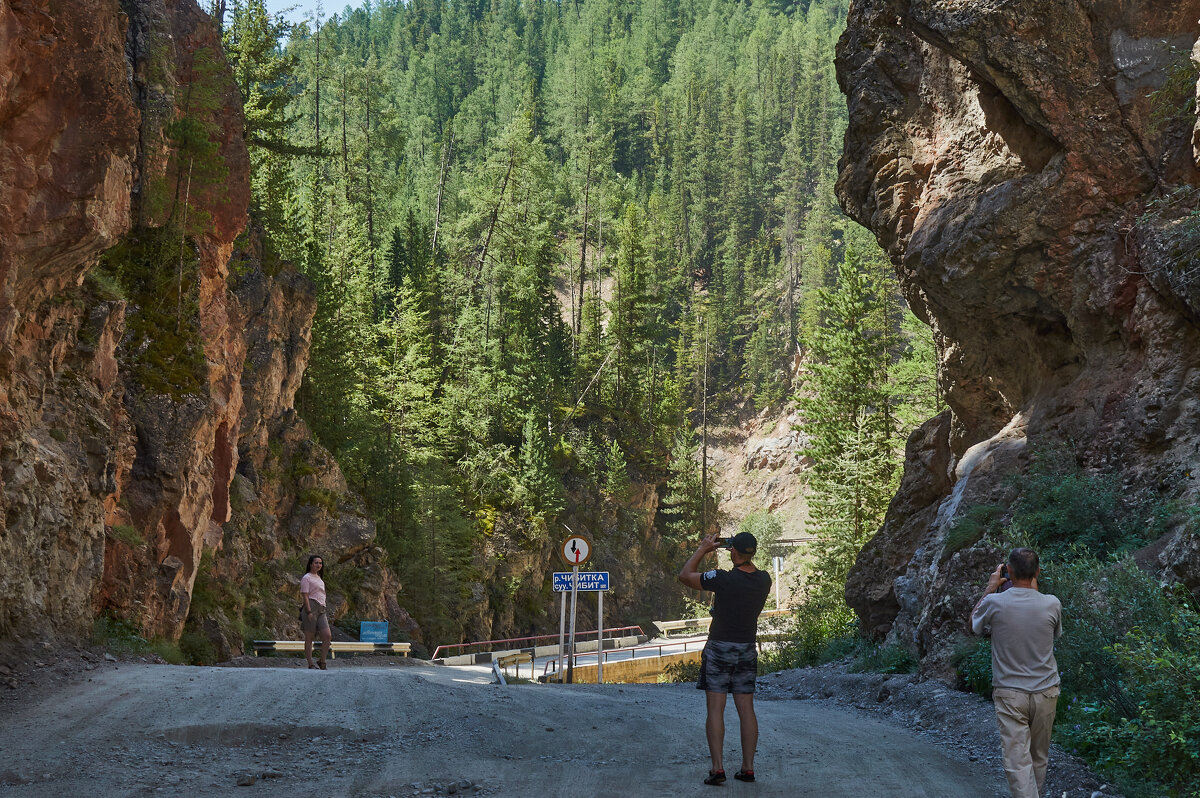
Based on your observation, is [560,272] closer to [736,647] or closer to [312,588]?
[312,588]

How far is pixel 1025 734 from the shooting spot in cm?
582

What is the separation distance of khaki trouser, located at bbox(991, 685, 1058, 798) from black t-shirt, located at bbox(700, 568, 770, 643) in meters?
1.71

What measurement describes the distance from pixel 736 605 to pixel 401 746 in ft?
10.7

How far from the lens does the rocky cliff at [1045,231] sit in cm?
1302

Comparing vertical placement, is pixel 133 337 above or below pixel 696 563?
above

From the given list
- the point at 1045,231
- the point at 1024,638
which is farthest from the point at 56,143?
the point at 1045,231

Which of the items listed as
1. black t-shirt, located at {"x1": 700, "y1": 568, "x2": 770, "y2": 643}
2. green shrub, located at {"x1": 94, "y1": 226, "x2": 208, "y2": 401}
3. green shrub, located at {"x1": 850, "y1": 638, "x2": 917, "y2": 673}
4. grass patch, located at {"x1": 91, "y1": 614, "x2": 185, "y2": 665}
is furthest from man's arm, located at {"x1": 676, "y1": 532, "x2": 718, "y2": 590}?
green shrub, located at {"x1": 94, "y1": 226, "x2": 208, "y2": 401}

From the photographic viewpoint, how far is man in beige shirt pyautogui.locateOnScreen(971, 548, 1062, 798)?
581 cm

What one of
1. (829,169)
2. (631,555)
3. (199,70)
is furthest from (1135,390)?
(829,169)

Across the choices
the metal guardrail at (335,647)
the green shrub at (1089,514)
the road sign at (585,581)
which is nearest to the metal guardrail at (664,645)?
the road sign at (585,581)

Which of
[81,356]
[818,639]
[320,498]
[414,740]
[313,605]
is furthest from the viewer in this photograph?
[320,498]

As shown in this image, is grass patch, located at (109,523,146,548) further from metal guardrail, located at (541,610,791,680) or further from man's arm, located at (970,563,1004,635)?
man's arm, located at (970,563,1004,635)

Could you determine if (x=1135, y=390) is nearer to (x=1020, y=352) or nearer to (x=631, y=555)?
(x=1020, y=352)

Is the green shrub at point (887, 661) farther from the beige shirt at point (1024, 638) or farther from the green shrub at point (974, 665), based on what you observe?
the beige shirt at point (1024, 638)
